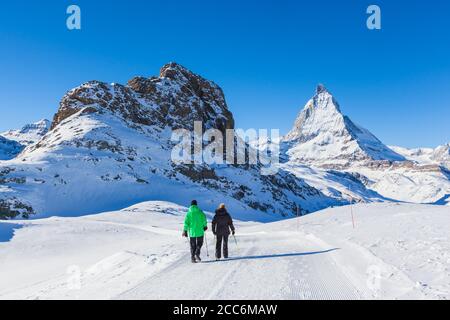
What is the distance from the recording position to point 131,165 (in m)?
67.7

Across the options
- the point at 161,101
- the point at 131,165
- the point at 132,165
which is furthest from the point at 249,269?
the point at 161,101

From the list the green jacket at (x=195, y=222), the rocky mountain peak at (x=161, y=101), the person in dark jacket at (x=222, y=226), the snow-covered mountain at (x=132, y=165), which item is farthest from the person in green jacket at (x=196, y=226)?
the rocky mountain peak at (x=161, y=101)

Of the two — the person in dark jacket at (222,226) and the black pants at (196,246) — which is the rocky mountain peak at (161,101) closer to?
the person in dark jacket at (222,226)

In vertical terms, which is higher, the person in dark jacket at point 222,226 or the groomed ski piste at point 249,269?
the person in dark jacket at point 222,226

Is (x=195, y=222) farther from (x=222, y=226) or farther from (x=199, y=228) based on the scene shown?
(x=222, y=226)

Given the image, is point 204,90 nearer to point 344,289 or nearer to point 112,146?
point 112,146

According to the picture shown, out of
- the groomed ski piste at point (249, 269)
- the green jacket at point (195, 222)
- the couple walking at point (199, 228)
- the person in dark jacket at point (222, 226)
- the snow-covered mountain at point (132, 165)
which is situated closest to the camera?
the groomed ski piste at point (249, 269)

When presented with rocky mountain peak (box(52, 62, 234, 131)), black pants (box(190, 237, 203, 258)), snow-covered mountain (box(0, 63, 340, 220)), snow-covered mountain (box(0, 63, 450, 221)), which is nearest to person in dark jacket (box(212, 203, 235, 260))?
black pants (box(190, 237, 203, 258))

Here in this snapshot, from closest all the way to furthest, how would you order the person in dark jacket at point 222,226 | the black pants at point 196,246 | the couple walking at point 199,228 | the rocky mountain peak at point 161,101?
the black pants at point 196,246, the couple walking at point 199,228, the person in dark jacket at point 222,226, the rocky mountain peak at point 161,101

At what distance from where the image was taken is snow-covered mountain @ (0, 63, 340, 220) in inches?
2083

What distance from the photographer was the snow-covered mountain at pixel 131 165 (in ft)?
174

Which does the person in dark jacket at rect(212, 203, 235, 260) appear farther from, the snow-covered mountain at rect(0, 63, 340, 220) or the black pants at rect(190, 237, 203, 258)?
the snow-covered mountain at rect(0, 63, 340, 220)
